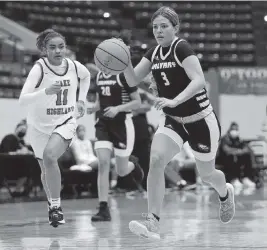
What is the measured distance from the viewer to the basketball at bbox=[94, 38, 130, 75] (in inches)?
204

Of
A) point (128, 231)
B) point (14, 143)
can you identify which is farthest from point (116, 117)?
point (14, 143)

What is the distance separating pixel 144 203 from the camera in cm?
959

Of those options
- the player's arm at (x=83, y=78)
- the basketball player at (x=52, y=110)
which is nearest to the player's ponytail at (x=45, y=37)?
the basketball player at (x=52, y=110)

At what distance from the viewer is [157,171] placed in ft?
16.1

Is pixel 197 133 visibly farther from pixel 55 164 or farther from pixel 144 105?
pixel 144 105

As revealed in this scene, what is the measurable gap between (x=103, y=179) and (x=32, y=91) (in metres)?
1.26

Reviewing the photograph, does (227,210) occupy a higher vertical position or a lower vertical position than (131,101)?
lower

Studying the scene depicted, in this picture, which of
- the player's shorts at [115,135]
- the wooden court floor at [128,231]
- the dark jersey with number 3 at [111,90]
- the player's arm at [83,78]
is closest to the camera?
the wooden court floor at [128,231]

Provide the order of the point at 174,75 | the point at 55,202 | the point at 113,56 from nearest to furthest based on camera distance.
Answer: the point at 174,75 < the point at 113,56 < the point at 55,202

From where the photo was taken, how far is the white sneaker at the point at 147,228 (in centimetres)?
465

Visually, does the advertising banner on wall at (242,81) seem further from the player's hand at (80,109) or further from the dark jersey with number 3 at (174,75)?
the dark jersey with number 3 at (174,75)

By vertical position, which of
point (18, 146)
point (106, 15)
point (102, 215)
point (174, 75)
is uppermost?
point (106, 15)

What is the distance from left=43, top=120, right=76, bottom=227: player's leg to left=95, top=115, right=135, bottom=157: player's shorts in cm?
77

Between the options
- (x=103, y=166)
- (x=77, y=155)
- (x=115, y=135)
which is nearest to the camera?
(x=103, y=166)
